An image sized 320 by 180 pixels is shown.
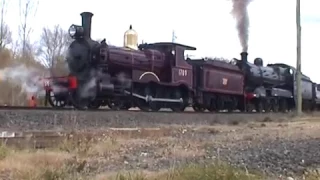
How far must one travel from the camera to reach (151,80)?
71.6 ft

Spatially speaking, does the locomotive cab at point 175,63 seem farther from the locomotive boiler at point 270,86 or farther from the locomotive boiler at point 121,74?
the locomotive boiler at point 270,86

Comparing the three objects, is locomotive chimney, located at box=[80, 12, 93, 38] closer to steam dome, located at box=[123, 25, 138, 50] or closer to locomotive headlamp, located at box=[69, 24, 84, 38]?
locomotive headlamp, located at box=[69, 24, 84, 38]

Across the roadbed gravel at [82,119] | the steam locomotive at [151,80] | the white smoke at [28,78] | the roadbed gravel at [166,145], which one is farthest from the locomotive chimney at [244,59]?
the white smoke at [28,78]

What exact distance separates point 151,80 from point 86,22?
11.6 feet

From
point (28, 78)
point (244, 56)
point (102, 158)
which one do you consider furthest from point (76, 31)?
point (244, 56)

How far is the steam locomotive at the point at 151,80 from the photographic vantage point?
19.6 meters

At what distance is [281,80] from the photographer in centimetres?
3372

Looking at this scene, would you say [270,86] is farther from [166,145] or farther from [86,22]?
[166,145]

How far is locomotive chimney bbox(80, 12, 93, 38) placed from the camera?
822 inches

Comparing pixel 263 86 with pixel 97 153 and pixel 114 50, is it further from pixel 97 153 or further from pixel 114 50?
pixel 97 153

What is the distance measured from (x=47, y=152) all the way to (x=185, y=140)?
3.76 meters

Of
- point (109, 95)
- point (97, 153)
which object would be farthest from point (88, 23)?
point (97, 153)

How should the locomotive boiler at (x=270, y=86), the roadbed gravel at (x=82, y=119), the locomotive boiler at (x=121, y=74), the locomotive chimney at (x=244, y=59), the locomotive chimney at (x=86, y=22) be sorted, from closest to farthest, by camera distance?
1. the roadbed gravel at (x=82, y=119)
2. the locomotive boiler at (x=121, y=74)
3. the locomotive chimney at (x=86, y=22)
4. the locomotive boiler at (x=270, y=86)
5. the locomotive chimney at (x=244, y=59)

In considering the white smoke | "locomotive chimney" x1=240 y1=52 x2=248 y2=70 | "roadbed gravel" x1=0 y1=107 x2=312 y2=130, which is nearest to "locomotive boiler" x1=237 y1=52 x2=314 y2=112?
"locomotive chimney" x1=240 y1=52 x2=248 y2=70
